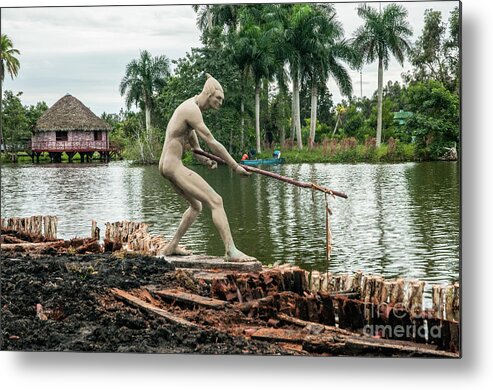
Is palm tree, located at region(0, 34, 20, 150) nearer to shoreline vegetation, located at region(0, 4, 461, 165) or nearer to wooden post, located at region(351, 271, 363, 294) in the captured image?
shoreline vegetation, located at region(0, 4, 461, 165)

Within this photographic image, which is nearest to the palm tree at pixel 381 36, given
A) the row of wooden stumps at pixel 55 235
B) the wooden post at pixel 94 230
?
the row of wooden stumps at pixel 55 235

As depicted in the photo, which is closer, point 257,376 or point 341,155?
point 257,376

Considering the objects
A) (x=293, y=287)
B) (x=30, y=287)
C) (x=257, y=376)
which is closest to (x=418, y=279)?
(x=293, y=287)

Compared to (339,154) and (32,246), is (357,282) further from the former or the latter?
(32,246)

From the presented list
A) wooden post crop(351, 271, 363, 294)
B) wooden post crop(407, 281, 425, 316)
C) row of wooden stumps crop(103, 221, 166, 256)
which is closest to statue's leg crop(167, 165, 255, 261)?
wooden post crop(351, 271, 363, 294)

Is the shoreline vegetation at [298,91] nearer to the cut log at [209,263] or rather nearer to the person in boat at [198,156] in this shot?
the person in boat at [198,156]

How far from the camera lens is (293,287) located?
8430 millimetres

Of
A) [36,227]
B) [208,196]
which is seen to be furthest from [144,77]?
[36,227]

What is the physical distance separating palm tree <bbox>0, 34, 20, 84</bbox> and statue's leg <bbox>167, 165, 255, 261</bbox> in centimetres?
172

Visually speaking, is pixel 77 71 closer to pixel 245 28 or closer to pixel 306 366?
pixel 245 28

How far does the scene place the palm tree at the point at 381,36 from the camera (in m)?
8.53

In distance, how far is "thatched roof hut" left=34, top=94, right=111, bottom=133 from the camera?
9430 millimetres

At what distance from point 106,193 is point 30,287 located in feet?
5.53

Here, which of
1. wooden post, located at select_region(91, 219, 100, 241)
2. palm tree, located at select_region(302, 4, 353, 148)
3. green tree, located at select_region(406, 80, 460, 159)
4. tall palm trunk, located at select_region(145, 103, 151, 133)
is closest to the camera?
green tree, located at select_region(406, 80, 460, 159)
